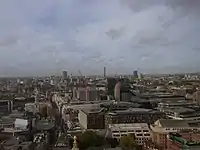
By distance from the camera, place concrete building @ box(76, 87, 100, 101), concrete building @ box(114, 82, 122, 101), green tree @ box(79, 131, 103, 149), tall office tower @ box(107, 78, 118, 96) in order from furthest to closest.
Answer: tall office tower @ box(107, 78, 118, 96)
concrete building @ box(76, 87, 100, 101)
concrete building @ box(114, 82, 122, 101)
green tree @ box(79, 131, 103, 149)

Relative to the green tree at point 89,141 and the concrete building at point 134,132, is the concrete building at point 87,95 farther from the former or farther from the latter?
the green tree at point 89,141

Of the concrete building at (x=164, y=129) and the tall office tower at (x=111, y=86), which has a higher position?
the tall office tower at (x=111, y=86)

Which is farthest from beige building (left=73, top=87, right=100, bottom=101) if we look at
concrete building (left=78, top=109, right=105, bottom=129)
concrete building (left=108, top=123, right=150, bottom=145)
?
concrete building (left=108, top=123, right=150, bottom=145)


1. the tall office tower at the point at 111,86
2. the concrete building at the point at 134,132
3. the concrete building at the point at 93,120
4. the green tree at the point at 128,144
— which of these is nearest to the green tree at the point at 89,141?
the green tree at the point at 128,144

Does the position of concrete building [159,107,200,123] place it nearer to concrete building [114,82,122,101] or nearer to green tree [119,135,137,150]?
green tree [119,135,137,150]

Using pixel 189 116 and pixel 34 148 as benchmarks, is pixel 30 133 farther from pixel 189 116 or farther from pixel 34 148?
pixel 189 116

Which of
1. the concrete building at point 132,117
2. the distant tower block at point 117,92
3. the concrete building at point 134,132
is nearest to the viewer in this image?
the concrete building at point 134,132

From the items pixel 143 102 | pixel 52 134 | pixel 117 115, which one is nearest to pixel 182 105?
pixel 143 102

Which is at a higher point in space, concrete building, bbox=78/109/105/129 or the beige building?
the beige building
